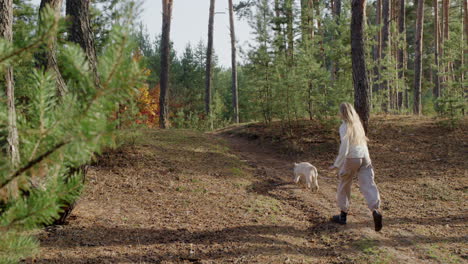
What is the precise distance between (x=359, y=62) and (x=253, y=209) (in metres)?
6.65

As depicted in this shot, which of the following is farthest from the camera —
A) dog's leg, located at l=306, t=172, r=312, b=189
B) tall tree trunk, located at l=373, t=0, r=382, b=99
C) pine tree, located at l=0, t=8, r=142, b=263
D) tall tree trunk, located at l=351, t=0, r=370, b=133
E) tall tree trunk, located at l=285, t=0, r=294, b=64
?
tall tree trunk, located at l=373, t=0, r=382, b=99

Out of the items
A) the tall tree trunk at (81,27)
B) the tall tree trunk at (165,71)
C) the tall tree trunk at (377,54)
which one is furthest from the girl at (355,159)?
the tall tree trunk at (165,71)

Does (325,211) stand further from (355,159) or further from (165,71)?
(165,71)

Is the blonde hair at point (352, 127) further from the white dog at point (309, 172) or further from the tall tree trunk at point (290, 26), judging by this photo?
the tall tree trunk at point (290, 26)

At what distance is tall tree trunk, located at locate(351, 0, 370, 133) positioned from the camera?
9.80 m

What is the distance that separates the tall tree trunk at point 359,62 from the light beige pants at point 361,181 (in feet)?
18.0

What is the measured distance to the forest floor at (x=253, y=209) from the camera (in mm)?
4105

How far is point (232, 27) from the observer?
909 inches

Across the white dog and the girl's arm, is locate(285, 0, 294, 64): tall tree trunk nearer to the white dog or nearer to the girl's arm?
the white dog

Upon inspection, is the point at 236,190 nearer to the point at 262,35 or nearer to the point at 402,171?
the point at 402,171

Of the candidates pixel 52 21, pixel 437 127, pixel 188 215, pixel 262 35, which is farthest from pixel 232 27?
pixel 52 21

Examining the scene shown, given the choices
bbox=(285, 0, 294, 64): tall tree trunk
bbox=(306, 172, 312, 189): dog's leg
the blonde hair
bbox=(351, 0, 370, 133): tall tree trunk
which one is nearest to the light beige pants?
the blonde hair

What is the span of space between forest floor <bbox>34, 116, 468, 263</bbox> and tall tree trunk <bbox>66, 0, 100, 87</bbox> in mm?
2527

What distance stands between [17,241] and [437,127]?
41.0 feet
